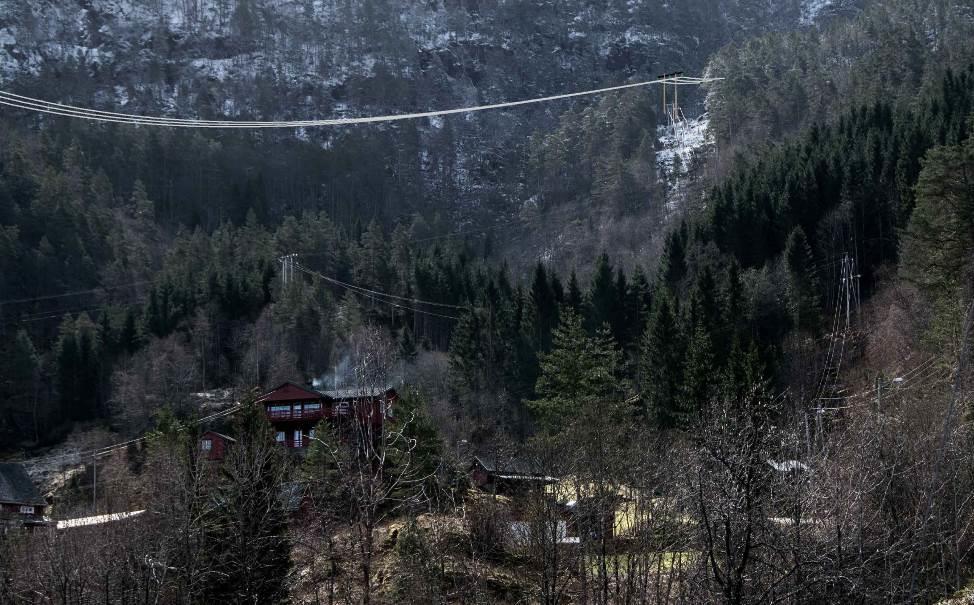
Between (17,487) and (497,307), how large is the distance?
28676 millimetres

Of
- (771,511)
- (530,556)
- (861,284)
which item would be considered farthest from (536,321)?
(771,511)

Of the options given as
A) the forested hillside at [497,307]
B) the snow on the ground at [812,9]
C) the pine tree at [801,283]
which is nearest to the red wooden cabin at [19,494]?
the forested hillside at [497,307]

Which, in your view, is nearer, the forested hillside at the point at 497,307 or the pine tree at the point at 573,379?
the forested hillside at the point at 497,307

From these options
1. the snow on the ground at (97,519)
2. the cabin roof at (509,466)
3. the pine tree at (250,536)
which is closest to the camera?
the pine tree at (250,536)

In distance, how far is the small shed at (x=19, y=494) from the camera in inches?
2277

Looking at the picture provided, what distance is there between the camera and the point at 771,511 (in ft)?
83.6

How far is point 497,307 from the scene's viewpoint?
68.8 metres

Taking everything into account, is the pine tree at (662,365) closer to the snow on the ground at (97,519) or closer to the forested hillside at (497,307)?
the forested hillside at (497,307)

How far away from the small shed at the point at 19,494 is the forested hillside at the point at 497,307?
1.24 metres

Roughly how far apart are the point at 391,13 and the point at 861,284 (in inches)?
4824

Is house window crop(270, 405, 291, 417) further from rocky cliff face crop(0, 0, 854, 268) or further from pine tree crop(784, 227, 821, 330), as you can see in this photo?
rocky cliff face crop(0, 0, 854, 268)

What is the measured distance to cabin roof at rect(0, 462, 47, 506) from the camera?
5953cm

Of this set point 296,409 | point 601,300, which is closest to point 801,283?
point 601,300

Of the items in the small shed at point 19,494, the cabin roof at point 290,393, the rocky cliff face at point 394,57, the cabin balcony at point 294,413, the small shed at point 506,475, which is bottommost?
the small shed at point 19,494
